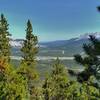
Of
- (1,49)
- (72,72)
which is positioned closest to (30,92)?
(1,49)

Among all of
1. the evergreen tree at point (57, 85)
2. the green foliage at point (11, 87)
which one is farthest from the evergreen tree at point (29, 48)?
the green foliage at point (11, 87)

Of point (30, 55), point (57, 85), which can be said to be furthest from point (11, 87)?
point (30, 55)

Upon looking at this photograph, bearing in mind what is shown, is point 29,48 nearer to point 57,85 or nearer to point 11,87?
point 57,85

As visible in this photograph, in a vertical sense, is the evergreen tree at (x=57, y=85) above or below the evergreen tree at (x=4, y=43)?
below

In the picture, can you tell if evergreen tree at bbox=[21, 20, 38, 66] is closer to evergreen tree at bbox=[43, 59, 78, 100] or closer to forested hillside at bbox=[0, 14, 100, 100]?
forested hillside at bbox=[0, 14, 100, 100]

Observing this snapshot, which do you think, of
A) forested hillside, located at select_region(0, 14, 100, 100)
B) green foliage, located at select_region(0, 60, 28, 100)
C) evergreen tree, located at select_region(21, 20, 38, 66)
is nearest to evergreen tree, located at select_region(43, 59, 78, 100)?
forested hillside, located at select_region(0, 14, 100, 100)

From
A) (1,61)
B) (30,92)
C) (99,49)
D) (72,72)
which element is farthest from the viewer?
(30,92)

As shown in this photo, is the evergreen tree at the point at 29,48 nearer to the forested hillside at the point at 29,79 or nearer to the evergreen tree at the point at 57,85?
the forested hillside at the point at 29,79

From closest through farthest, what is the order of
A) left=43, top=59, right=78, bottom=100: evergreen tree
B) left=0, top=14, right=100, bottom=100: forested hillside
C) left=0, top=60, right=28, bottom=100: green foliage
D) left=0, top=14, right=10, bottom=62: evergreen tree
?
left=0, top=60, right=28, bottom=100: green foliage < left=0, top=14, right=100, bottom=100: forested hillside < left=43, top=59, right=78, bottom=100: evergreen tree < left=0, top=14, right=10, bottom=62: evergreen tree

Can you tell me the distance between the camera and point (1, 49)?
328ft

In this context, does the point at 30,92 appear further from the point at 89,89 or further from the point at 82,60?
the point at 82,60

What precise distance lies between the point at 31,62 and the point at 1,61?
37.3 ft

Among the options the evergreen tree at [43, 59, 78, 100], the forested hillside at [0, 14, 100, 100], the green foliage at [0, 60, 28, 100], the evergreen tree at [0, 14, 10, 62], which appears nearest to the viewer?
the green foliage at [0, 60, 28, 100]

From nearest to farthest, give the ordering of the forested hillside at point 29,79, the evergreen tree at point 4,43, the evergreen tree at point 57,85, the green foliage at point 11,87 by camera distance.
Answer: the green foliage at point 11,87 < the forested hillside at point 29,79 < the evergreen tree at point 57,85 < the evergreen tree at point 4,43
